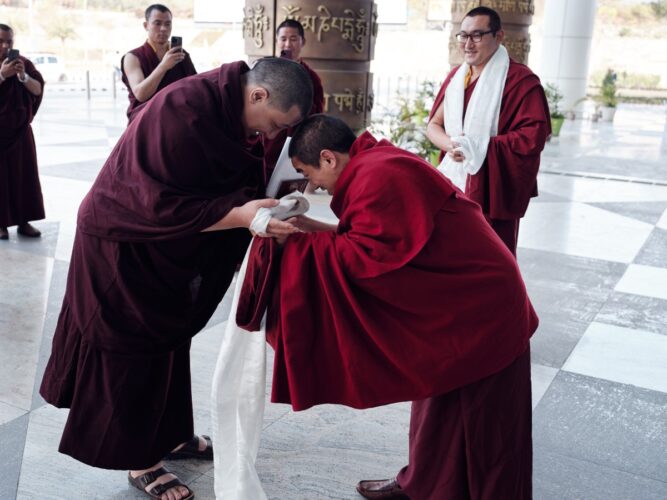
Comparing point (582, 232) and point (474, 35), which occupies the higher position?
point (474, 35)

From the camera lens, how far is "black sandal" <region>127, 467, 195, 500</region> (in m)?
2.28

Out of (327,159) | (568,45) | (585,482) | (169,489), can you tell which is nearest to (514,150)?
(585,482)

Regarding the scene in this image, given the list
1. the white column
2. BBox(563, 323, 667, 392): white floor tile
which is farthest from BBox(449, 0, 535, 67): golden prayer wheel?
BBox(563, 323, 667, 392): white floor tile

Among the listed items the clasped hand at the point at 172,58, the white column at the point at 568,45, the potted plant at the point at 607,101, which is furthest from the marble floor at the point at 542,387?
the potted plant at the point at 607,101

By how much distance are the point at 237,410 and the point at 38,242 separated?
3578 millimetres

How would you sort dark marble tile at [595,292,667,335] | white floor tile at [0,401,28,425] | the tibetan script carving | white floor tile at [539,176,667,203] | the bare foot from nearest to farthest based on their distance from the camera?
the bare foot
white floor tile at [0,401,28,425]
dark marble tile at [595,292,667,335]
the tibetan script carving
white floor tile at [539,176,667,203]

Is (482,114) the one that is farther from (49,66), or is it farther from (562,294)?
(49,66)

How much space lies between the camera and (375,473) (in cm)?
249

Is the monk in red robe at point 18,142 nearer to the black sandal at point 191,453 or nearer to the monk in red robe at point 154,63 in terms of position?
the monk in red robe at point 154,63

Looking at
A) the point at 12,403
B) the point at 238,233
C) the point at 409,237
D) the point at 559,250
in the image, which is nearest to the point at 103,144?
the point at 559,250

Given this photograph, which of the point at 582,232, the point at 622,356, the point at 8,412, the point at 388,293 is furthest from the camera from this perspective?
the point at 582,232

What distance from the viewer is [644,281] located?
4836mm

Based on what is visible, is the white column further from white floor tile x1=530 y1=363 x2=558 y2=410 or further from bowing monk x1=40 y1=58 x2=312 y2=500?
bowing monk x1=40 y1=58 x2=312 y2=500

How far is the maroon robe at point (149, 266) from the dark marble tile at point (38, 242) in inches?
113
